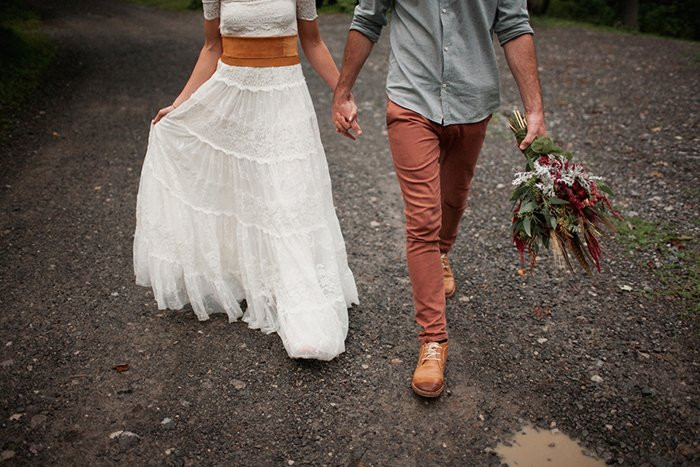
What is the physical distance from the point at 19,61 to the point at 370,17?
8684 mm

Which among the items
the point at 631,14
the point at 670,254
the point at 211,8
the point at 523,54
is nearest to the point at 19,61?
the point at 211,8

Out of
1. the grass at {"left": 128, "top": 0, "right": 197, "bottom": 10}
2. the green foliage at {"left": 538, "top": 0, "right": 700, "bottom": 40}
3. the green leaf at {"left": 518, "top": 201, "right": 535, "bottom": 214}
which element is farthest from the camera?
the green foliage at {"left": 538, "top": 0, "right": 700, "bottom": 40}

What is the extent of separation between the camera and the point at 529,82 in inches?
121

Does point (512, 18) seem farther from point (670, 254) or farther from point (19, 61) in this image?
point (19, 61)

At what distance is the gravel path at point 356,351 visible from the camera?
289 centimetres

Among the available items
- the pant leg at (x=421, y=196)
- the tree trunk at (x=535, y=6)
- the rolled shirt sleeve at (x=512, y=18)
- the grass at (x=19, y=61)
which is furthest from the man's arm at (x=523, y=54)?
the tree trunk at (x=535, y=6)

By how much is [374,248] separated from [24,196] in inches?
132

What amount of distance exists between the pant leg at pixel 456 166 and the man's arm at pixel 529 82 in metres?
0.24

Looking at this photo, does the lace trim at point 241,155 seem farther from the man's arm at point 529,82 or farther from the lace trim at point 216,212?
the man's arm at point 529,82

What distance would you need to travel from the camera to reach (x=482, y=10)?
9.78 feet

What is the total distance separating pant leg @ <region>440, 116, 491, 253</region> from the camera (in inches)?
126

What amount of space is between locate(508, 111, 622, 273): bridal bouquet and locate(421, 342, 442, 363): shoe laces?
68cm

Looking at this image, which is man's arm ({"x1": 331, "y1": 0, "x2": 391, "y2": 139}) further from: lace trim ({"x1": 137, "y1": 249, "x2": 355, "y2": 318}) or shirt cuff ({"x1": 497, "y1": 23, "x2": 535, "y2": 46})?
lace trim ({"x1": 137, "y1": 249, "x2": 355, "y2": 318})

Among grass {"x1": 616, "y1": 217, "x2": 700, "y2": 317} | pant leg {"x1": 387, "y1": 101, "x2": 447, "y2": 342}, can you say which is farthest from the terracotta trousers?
grass {"x1": 616, "y1": 217, "x2": 700, "y2": 317}
